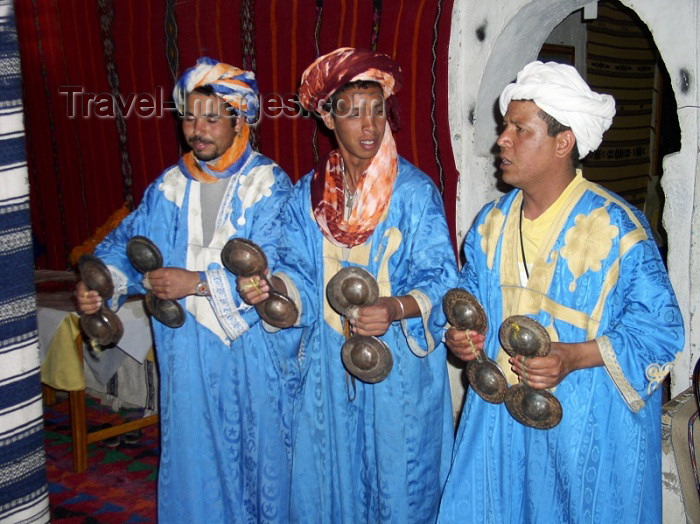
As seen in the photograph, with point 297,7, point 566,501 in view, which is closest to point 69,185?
point 297,7

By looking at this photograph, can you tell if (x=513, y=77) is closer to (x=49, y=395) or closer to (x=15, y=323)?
(x=15, y=323)

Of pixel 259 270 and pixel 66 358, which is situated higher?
pixel 259 270

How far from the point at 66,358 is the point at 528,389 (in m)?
3.23

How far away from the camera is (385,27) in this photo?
3.96m

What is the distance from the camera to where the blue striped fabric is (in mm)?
1308

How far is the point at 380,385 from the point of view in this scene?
2789 mm

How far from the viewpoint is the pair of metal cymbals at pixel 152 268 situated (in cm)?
291

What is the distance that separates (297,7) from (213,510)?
9.57ft

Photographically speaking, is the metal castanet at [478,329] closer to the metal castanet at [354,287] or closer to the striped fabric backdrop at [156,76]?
the metal castanet at [354,287]

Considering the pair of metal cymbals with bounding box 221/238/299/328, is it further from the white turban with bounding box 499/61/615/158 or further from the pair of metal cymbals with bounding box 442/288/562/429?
the white turban with bounding box 499/61/615/158

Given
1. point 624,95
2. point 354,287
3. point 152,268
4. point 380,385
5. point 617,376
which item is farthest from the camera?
point 624,95

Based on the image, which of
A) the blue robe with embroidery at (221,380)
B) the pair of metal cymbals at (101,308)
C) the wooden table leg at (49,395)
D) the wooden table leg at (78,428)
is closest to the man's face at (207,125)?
the blue robe with embroidery at (221,380)

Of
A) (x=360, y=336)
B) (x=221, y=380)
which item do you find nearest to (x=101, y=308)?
(x=221, y=380)

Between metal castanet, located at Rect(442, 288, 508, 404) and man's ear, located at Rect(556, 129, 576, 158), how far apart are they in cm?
54
